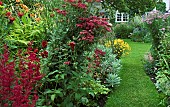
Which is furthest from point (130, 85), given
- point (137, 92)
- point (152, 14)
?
point (152, 14)

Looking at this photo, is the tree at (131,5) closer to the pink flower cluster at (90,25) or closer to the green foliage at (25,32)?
the green foliage at (25,32)

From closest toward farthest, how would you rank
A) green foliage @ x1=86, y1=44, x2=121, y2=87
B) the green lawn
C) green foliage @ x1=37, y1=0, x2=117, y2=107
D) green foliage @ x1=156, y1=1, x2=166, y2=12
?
green foliage @ x1=37, y1=0, x2=117, y2=107, the green lawn, green foliage @ x1=86, y1=44, x2=121, y2=87, green foliage @ x1=156, y1=1, x2=166, y2=12

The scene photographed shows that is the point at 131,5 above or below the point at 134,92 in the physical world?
above

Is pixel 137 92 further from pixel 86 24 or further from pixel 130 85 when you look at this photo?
pixel 86 24

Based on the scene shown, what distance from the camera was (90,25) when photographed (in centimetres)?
366

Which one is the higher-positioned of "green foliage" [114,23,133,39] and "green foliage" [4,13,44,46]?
"green foliage" [4,13,44,46]

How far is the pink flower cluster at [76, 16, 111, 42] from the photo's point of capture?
11.7ft

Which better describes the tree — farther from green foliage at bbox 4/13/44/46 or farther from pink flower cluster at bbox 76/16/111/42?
pink flower cluster at bbox 76/16/111/42

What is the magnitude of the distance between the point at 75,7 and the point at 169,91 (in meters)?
1.99

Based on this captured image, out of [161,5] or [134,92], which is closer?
[134,92]

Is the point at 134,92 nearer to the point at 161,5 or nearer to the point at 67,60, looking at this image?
the point at 67,60

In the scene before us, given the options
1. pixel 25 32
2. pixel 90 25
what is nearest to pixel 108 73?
pixel 25 32

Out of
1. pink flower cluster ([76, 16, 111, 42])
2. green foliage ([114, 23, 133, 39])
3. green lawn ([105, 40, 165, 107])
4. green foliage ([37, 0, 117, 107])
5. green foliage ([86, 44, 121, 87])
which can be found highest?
pink flower cluster ([76, 16, 111, 42])

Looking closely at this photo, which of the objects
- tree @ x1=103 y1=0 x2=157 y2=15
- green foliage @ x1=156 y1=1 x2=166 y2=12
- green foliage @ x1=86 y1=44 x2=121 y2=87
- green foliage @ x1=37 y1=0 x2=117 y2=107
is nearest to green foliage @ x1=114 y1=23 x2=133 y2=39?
tree @ x1=103 y1=0 x2=157 y2=15
